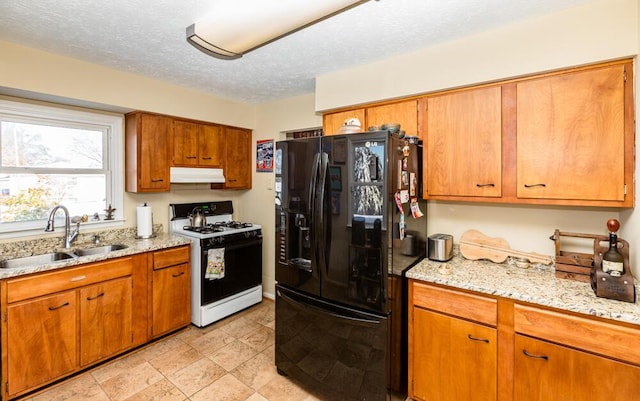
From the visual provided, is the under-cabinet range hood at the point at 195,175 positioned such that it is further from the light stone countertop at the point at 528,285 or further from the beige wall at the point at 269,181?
the light stone countertop at the point at 528,285

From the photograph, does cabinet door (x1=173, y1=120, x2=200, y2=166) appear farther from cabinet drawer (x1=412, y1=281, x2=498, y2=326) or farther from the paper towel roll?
cabinet drawer (x1=412, y1=281, x2=498, y2=326)

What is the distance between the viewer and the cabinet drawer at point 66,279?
198cm

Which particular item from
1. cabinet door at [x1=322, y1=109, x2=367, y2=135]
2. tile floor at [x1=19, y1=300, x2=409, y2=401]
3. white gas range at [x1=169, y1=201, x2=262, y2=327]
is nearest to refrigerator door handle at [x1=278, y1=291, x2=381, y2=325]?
tile floor at [x1=19, y1=300, x2=409, y2=401]

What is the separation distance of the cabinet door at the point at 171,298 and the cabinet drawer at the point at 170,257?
1.7 inches

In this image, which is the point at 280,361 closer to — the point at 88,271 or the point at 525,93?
the point at 88,271

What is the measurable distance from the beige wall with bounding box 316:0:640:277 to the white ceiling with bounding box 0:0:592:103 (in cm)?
8

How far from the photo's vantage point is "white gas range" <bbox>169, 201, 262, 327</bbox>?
3.01m

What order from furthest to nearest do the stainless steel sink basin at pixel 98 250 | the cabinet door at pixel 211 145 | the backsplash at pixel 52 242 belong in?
1. the cabinet door at pixel 211 145
2. the stainless steel sink basin at pixel 98 250
3. the backsplash at pixel 52 242

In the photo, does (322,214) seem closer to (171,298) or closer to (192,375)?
(192,375)

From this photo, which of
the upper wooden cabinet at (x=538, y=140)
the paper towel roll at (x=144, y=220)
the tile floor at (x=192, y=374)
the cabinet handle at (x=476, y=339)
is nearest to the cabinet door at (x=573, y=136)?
the upper wooden cabinet at (x=538, y=140)

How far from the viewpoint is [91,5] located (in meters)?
1.66

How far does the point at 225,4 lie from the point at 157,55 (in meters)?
1.01

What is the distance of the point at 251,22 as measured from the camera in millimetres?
1605

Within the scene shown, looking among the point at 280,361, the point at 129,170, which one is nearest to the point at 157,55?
the point at 129,170
